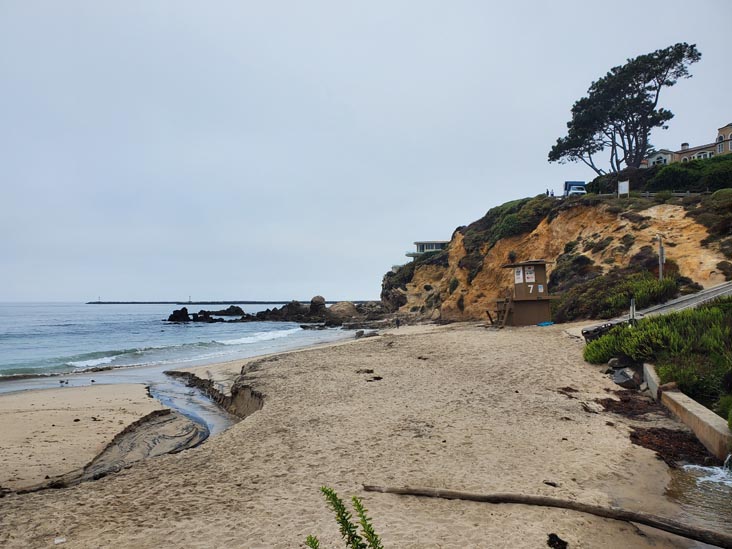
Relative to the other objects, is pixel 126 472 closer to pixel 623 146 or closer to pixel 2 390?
pixel 2 390

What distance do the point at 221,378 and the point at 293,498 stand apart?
444 inches

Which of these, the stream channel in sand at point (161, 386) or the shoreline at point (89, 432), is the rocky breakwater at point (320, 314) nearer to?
the stream channel in sand at point (161, 386)

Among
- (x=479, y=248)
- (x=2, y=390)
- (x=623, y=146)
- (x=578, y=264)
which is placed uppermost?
(x=623, y=146)

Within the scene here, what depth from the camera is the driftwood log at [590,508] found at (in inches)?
156

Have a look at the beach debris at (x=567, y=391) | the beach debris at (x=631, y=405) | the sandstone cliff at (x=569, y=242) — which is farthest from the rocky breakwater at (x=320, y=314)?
the beach debris at (x=631, y=405)

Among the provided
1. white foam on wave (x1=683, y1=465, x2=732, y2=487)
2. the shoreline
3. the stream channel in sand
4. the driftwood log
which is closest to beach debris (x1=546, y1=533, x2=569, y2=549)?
the driftwood log

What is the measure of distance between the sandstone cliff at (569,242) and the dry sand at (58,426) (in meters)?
20.3

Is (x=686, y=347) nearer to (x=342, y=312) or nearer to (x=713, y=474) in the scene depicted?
(x=713, y=474)

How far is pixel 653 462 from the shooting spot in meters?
5.98

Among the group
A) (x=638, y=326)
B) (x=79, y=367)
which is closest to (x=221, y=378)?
(x=79, y=367)

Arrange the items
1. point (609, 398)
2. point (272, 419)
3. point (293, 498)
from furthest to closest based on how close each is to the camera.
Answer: point (609, 398), point (272, 419), point (293, 498)

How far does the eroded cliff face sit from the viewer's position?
19.9 metres

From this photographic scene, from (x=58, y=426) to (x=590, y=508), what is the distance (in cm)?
1012

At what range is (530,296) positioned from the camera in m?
20.9
